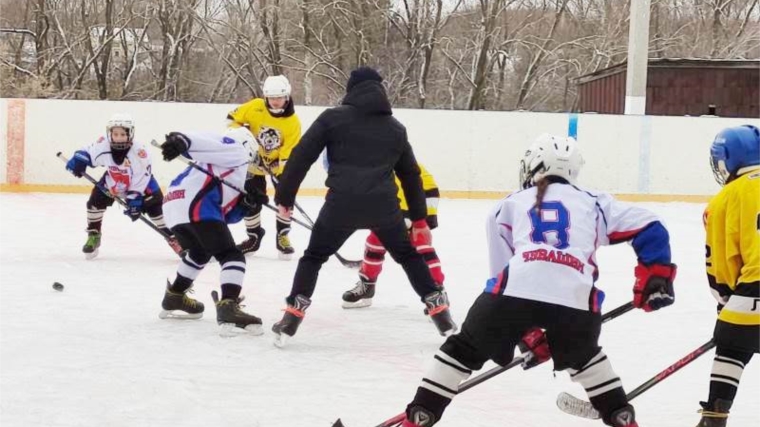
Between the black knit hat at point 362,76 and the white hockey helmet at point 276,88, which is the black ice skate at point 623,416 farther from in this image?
the white hockey helmet at point 276,88

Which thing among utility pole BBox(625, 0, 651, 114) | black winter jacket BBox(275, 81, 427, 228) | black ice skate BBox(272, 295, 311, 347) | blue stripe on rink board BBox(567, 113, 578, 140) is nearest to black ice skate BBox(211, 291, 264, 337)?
black ice skate BBox(272, 295, 311, 347)

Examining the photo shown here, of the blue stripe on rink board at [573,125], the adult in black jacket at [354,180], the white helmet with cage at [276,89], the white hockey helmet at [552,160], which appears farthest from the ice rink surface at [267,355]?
the blue stripe on rink board at [573,125]

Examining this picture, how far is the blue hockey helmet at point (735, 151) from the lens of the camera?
9.58ft

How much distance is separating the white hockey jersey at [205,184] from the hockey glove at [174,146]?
67 millimetres

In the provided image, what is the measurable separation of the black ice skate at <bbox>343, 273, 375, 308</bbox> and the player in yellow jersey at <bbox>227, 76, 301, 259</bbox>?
156 cm

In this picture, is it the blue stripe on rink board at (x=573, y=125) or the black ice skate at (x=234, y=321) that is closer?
the black ice skate at (x=234, y=321)

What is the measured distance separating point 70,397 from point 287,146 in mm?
3556

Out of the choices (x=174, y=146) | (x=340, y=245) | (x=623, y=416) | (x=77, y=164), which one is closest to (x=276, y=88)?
(x=77, y=164)

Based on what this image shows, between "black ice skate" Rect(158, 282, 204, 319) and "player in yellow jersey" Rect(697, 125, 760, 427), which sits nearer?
"player in yellow jersey" Rect(697, 125, 760, 427)

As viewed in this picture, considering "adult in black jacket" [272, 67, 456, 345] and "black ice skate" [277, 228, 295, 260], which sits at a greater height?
"adult in black jacket" [272, 67, 456, 345]

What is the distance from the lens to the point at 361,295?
5000mm

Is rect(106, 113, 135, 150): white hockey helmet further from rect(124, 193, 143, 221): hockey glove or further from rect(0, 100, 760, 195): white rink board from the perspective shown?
rect(0, 100, 760, 195): white rink board

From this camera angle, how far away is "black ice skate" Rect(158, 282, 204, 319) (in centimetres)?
453

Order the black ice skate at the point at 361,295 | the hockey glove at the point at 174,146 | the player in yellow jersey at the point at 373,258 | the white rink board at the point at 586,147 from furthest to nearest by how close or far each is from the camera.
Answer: the white rink board at the point at 586,147 < the black ice skate at the point at 361,295 < the player in yellow jersey at the point at 373,258 < the hockey glove at the point at 174,146
